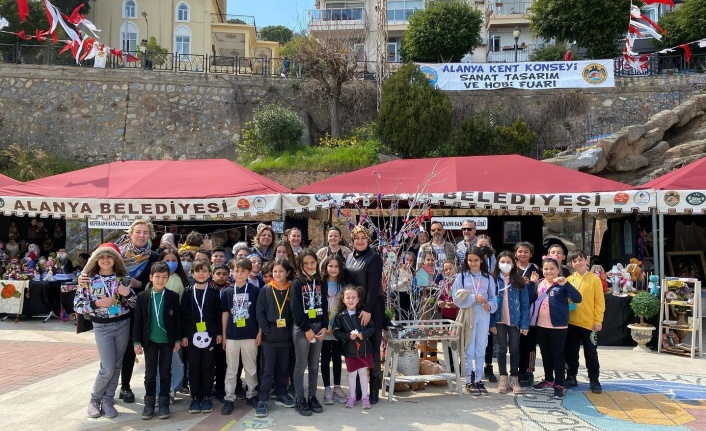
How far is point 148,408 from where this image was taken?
5.18 meters

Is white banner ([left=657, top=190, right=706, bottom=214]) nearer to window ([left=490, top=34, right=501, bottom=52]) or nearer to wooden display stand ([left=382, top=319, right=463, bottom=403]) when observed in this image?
wooden display stand ([left=382, top=319, right=463, bottom=403])

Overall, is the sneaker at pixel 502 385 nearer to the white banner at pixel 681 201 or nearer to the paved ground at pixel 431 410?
the paved ground at pixel 431 410

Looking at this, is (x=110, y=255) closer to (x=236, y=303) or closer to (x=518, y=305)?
(x=236, y=303)

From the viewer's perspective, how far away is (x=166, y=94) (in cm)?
2209

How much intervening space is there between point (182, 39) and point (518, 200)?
32325mm

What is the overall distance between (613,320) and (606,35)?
18.7 m

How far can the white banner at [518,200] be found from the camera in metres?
9.07

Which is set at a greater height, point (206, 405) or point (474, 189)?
point (474, 189)

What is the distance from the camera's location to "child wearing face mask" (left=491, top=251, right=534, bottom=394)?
5953 millimetres

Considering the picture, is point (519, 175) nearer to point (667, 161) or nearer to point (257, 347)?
point (257, 347)

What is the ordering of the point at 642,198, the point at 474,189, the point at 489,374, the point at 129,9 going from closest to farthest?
the point at 489,374, the point at 642,198, the point at 474,189, the point at 129,9

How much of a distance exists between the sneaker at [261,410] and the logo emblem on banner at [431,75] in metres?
17.8

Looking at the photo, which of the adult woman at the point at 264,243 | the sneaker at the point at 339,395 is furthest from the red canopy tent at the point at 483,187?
the sneaker at the point at 339,395

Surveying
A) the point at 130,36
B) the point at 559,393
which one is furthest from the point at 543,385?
the point at 130,36
